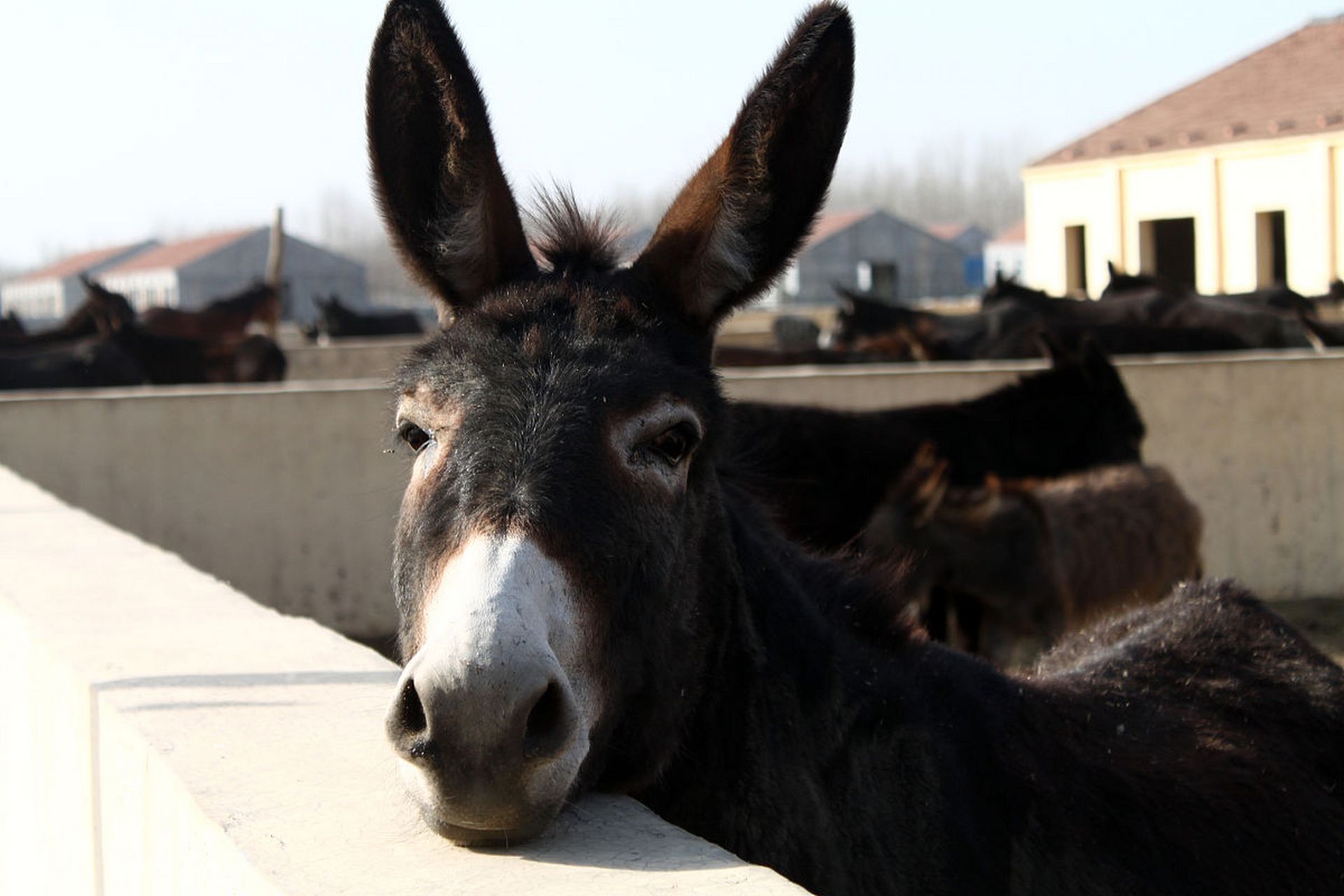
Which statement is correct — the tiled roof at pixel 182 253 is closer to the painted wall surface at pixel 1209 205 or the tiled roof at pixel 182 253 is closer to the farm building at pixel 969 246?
the farm building at pixel 969 246

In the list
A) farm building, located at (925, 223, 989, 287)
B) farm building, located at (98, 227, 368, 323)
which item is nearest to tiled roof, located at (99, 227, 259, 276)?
farm building, located at (98, 227, 368, 323)

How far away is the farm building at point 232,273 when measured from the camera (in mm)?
66812

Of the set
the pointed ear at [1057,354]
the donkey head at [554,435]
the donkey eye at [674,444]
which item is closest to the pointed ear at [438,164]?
the donkey head at [554,435]

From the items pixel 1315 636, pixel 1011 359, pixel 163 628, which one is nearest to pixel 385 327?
pixel 1011 359

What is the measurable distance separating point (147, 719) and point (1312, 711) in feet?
8.44

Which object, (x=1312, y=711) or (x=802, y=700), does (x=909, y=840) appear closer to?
(x=802, y=700)

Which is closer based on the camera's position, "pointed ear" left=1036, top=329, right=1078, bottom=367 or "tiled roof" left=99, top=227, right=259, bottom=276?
"pointed ear" left=1036, top=329, right=1078, bottom=367

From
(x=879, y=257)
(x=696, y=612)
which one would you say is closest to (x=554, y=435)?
(x=696, y=612)

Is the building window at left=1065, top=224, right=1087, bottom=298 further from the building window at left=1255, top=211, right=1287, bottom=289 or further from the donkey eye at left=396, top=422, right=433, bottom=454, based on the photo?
the donkey eye at left=396, top=422, right=433, bottom=454

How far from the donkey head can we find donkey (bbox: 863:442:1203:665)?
4.94 m

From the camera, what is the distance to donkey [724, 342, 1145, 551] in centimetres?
795

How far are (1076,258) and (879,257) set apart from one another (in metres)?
39.0

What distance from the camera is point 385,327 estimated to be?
91.9ft

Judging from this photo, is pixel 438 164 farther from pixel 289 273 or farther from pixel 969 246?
pixel 969 246
